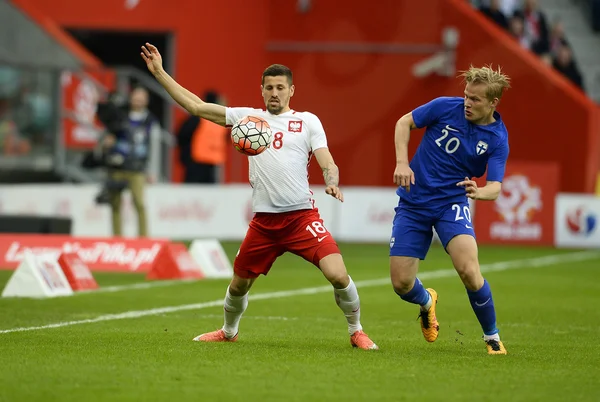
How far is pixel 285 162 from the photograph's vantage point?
10.1 meters

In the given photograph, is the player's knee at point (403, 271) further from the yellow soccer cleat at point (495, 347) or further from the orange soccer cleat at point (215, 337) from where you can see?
the orange soccer cleat at point (215, 337)

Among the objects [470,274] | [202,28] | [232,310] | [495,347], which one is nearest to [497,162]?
[470,274]

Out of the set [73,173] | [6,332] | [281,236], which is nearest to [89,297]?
[6,332]

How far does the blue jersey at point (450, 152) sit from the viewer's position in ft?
32.6

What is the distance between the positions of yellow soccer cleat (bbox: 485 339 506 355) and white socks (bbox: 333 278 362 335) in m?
1.02

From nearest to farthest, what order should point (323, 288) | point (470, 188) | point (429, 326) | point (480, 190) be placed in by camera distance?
point (470, 188)
point (480, 190)
point (429, 326)
point (323, 288)

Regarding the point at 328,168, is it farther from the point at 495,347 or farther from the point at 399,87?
the point at 399,87

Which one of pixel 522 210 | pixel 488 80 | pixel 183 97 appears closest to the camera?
pixel 488 80

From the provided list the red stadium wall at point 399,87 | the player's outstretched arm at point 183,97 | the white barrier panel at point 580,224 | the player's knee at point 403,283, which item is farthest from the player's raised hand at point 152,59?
the red stadium wall at point 399,87

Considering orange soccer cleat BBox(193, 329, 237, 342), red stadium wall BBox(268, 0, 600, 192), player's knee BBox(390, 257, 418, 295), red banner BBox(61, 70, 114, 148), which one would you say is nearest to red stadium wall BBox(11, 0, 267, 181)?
red stadium wall BBox(268, 0, 600, 192)

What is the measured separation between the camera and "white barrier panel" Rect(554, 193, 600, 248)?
26375 millimetres

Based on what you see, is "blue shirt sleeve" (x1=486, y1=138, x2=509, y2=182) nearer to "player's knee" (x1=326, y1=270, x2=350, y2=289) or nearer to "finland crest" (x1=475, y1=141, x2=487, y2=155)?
"finland crest" (x1=475, y1=141, x2=487, y2=155)

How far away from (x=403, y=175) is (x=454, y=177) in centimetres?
59

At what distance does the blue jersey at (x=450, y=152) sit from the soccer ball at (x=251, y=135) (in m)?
1.16
